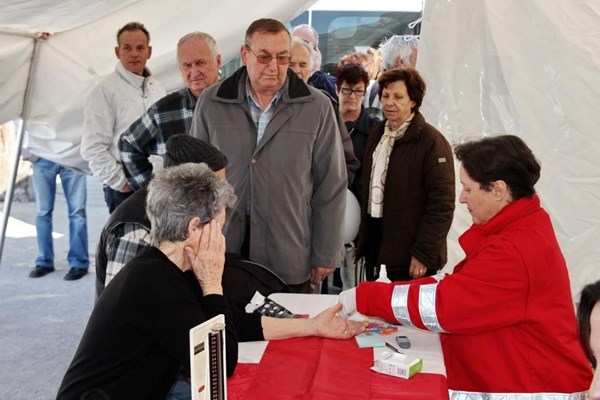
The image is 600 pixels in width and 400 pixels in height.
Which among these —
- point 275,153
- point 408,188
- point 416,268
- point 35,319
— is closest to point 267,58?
point 275,153

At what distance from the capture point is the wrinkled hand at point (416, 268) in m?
3.35

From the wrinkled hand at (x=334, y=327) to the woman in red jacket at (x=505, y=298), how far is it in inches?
3.3

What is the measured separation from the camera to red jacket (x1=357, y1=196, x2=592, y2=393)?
79.1 inches

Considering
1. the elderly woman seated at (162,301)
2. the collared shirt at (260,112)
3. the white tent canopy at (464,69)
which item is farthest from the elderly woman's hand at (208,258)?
the white tent canopy at (464,69)

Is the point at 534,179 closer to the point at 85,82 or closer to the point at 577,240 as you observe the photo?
the point at 577,240

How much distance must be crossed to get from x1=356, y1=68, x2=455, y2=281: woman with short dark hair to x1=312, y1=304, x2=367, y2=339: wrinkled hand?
126 centimetres

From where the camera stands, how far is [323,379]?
182 centimetres

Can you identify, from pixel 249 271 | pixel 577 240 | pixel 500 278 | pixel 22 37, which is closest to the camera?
pixel 500 278

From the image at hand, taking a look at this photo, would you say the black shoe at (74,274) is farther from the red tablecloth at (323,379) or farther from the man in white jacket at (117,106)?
the red tablecloth at (323,379)

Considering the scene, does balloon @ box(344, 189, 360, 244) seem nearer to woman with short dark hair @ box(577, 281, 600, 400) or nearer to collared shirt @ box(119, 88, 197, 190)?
collared shirt @ box(119, 88, 197, 190)

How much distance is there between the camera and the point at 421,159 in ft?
11.1

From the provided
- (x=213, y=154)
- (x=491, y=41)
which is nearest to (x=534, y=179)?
(x=213, y=154)

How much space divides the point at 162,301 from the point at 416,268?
1.86 metres

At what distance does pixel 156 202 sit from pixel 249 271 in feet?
2.58
